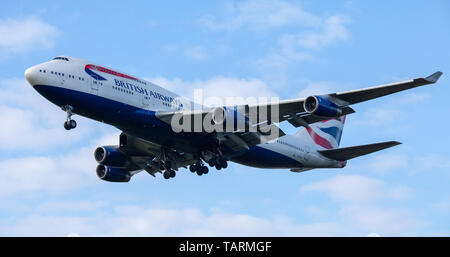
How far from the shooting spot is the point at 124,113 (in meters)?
38.8

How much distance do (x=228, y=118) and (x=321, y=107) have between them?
19.8 ft

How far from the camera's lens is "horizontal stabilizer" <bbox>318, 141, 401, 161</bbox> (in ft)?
139

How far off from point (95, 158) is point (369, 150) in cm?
2024

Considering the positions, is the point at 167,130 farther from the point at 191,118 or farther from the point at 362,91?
the point at 362,91

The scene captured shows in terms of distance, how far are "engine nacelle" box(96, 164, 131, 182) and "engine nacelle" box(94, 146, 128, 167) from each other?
86.8 inches

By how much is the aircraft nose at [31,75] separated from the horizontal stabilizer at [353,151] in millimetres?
22680

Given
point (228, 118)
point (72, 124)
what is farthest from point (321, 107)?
point (72, 124)

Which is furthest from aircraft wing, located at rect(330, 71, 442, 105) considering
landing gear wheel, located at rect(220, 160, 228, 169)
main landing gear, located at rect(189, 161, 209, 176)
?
main landing gear, located at rect(189, 161, 209, 176)

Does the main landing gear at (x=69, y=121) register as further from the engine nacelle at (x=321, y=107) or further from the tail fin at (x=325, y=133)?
the tail fin at (x=325, y=133)

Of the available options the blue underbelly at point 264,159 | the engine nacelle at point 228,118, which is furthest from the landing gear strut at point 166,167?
the engine nacelle at point 228,118

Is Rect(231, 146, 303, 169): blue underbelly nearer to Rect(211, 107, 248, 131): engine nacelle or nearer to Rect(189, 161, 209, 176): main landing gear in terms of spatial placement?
Rect(189, 161, 209, 176): main landing gear

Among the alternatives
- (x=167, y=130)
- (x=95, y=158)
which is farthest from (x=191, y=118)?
(x=95, y=158)

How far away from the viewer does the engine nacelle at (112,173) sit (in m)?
49.1

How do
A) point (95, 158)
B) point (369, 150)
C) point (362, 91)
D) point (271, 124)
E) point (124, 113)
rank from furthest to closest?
1. point (95, 158)
2. point (369, 150)
3. point (271, 124)
4. point (124, 113)
5. point (362, 91)
